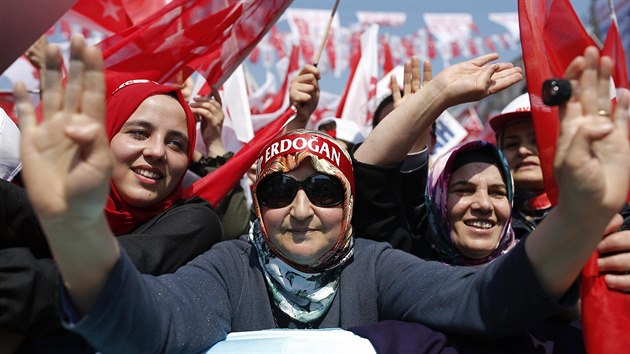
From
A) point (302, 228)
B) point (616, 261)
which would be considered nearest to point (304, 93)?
point (302, 228)

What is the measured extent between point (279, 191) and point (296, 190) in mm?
58

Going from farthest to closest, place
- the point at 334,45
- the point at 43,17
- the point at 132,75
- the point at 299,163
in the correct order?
the point at 334,45
the point at 132,75
the point at 43,17
the point at 299,163

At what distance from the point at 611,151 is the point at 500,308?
0.47 meters

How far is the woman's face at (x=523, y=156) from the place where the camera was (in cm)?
341

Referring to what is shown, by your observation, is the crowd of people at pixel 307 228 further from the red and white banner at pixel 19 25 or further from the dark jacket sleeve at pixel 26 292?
the red and white banner at pixel 19 25

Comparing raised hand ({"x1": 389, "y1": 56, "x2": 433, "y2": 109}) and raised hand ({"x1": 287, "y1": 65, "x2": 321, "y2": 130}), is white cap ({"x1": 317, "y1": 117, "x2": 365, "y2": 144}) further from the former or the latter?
raised hand ({"x1": 389, "y1": 56, "x2": 433, "y2": 109})

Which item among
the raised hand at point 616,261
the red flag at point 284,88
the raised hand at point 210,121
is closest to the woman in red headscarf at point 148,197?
the raised hand at point 210,121

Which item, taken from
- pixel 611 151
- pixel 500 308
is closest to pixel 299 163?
pixel 500 308

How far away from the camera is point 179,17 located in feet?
10.9

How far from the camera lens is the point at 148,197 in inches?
101

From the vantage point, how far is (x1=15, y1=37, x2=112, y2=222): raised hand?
1.38m

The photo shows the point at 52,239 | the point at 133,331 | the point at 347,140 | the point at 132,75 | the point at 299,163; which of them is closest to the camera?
the point at 52,239

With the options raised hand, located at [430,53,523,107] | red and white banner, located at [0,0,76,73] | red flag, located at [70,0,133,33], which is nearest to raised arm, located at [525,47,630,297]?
raised hand, located at [430,53,523,107]

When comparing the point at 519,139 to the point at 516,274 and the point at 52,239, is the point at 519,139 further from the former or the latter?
the point at 52,239
